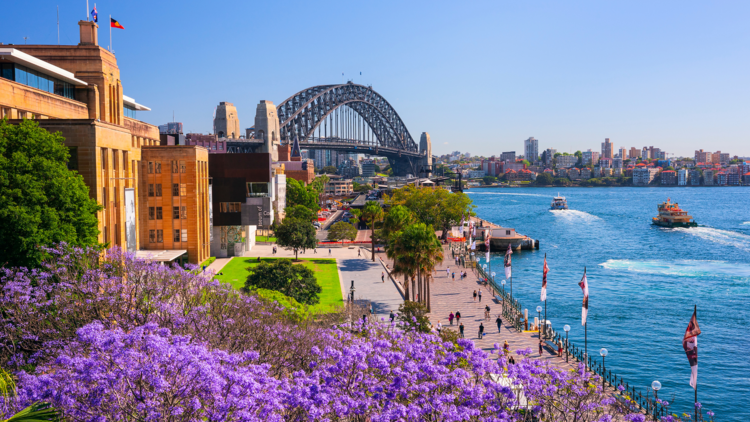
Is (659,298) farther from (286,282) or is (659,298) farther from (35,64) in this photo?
(35,64)

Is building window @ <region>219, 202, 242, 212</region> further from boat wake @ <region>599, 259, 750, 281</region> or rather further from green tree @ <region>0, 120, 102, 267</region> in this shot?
boat wake @ <region>599, 259, 750, 281</region>

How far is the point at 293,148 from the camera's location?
606 feet

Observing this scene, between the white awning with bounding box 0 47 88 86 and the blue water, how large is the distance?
40.2m

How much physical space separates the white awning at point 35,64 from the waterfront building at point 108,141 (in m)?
0.01

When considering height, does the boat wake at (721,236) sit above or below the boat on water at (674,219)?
below

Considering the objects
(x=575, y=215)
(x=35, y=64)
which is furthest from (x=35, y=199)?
(x=575, y=215)

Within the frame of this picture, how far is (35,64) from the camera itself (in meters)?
34.9

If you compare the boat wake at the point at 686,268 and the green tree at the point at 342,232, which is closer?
the boat wake at the point at 686,268

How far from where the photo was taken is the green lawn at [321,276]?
42234 millimetres

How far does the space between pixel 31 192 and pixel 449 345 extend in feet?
62.4

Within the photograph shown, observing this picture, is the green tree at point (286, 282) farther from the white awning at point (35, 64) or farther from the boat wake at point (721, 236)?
the boat wake at point (721, 236)

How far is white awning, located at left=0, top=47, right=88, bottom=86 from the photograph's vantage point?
32781mm

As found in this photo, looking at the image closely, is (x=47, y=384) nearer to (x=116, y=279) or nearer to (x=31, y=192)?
(x=116, y=279)

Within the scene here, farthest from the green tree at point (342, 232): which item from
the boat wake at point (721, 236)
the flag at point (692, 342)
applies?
the boat wake at point (721, 236)
